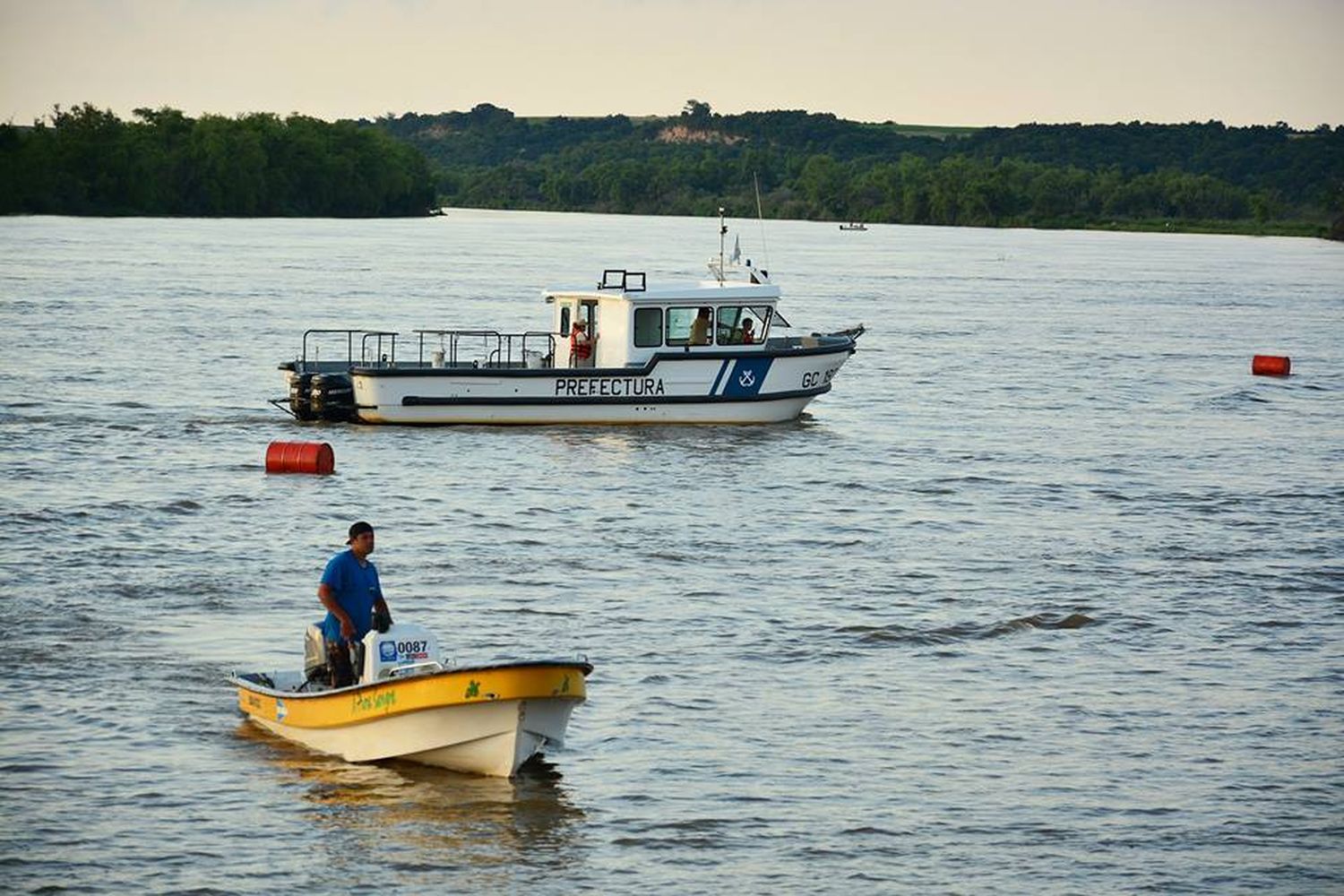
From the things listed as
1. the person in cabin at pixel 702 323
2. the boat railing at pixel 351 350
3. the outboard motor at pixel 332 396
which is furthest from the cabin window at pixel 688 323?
the outboard motor at pixel 332 396

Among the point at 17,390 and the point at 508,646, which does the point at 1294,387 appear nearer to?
the point at 17,390

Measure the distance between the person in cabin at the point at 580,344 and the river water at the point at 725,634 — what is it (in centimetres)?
147

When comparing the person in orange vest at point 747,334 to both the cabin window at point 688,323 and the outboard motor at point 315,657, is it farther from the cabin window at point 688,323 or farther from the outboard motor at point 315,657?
the outboard motor at point 315,657

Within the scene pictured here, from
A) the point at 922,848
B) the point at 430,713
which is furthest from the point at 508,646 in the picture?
the point at 922,848

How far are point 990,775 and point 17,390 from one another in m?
33.5

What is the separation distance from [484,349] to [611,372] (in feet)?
61.7

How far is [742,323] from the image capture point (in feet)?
135

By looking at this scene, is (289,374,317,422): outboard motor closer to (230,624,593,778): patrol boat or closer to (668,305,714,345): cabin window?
(668,305,714,345): cabin window

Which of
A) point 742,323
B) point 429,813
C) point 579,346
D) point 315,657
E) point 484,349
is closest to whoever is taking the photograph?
point 429,813

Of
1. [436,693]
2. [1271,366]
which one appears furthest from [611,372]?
[1271,366]

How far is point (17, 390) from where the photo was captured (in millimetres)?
47281

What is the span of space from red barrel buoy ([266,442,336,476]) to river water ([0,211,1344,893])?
0.50 metres

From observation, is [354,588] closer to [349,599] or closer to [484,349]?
[349,599]

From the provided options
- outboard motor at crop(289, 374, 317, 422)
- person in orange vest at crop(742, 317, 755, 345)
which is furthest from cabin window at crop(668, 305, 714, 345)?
outboard motor at crop(289, 374, 317, 422)
